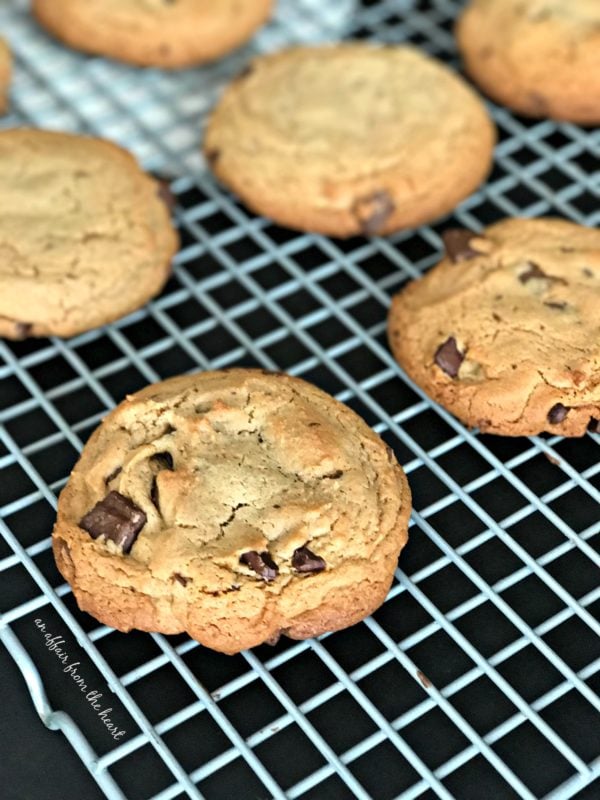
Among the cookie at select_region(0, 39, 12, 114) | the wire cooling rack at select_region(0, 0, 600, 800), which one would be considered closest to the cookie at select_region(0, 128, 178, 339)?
the wire cooling rack at select_region(0, 0, 600, 800)

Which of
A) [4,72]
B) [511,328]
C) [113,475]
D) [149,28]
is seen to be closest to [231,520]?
[113,475]

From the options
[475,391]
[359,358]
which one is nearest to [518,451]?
[475,391]

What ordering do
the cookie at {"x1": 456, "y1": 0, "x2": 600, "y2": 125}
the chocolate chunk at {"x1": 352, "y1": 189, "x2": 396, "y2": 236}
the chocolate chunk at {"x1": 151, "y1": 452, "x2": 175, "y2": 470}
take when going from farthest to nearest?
the cookie at {"x1": 456, "y1": 0, "x2": 600, "y2": 125}, the chocolate chunk at {"x1": 352, "y1": 189, "x2": 396, "y2": 236}, the chocolate chunk at {"x1": 151, "y1": 452, "x2": 175, "y2": 470}

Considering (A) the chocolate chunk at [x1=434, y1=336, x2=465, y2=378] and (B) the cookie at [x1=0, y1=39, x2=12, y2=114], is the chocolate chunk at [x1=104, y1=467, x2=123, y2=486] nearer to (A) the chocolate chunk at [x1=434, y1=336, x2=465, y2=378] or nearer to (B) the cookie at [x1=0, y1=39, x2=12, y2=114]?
(A) the chocolate chunk at [x1=434, y1=336, x2=465, y2=378]

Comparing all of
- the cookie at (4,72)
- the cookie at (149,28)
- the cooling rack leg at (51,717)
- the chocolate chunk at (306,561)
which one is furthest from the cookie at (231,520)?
the cookie at (149,28)

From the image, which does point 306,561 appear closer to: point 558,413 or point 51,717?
point 51,717

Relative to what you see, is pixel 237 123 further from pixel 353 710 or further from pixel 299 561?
pixel 353 710
